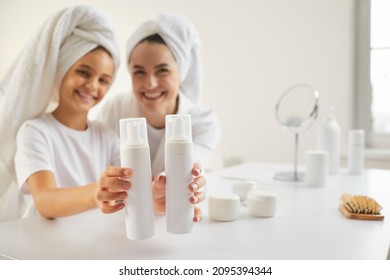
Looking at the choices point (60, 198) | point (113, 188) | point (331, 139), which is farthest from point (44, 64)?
point (331, 139)

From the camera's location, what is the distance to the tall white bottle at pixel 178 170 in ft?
1.55

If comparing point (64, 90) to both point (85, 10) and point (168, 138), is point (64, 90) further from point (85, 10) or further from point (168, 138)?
point (168, 138)

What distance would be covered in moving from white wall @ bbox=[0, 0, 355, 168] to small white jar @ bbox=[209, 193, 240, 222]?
0.76 m

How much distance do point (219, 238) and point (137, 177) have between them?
18 cm

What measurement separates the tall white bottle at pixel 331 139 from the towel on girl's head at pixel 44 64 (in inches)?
26.1

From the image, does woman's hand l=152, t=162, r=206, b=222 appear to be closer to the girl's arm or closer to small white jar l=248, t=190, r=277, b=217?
the girl's arm

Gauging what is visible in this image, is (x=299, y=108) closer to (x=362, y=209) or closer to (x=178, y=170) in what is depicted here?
(x=362, y=209)

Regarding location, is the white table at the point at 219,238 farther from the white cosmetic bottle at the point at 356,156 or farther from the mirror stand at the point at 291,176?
the white cosmetic bottle at the point at 356,156

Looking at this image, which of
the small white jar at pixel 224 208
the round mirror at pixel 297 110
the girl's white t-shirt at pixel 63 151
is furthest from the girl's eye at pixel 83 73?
the round mirror at pixel 297 110

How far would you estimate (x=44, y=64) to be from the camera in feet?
2.62

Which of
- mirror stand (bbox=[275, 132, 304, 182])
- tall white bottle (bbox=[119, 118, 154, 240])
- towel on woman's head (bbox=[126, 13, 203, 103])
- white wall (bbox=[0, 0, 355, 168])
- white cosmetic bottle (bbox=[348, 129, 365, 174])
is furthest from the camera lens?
white wall (bbox=[0, 0, 355, 168])

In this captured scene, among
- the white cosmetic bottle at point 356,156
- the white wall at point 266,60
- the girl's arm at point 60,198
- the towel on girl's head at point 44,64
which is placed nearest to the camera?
the girl's arm at point 60,198

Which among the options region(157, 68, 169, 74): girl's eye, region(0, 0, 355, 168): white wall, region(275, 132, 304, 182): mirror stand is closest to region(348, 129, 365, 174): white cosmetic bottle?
region(275, 132, 304, 182): mirror stand

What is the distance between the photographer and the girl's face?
0.82m
